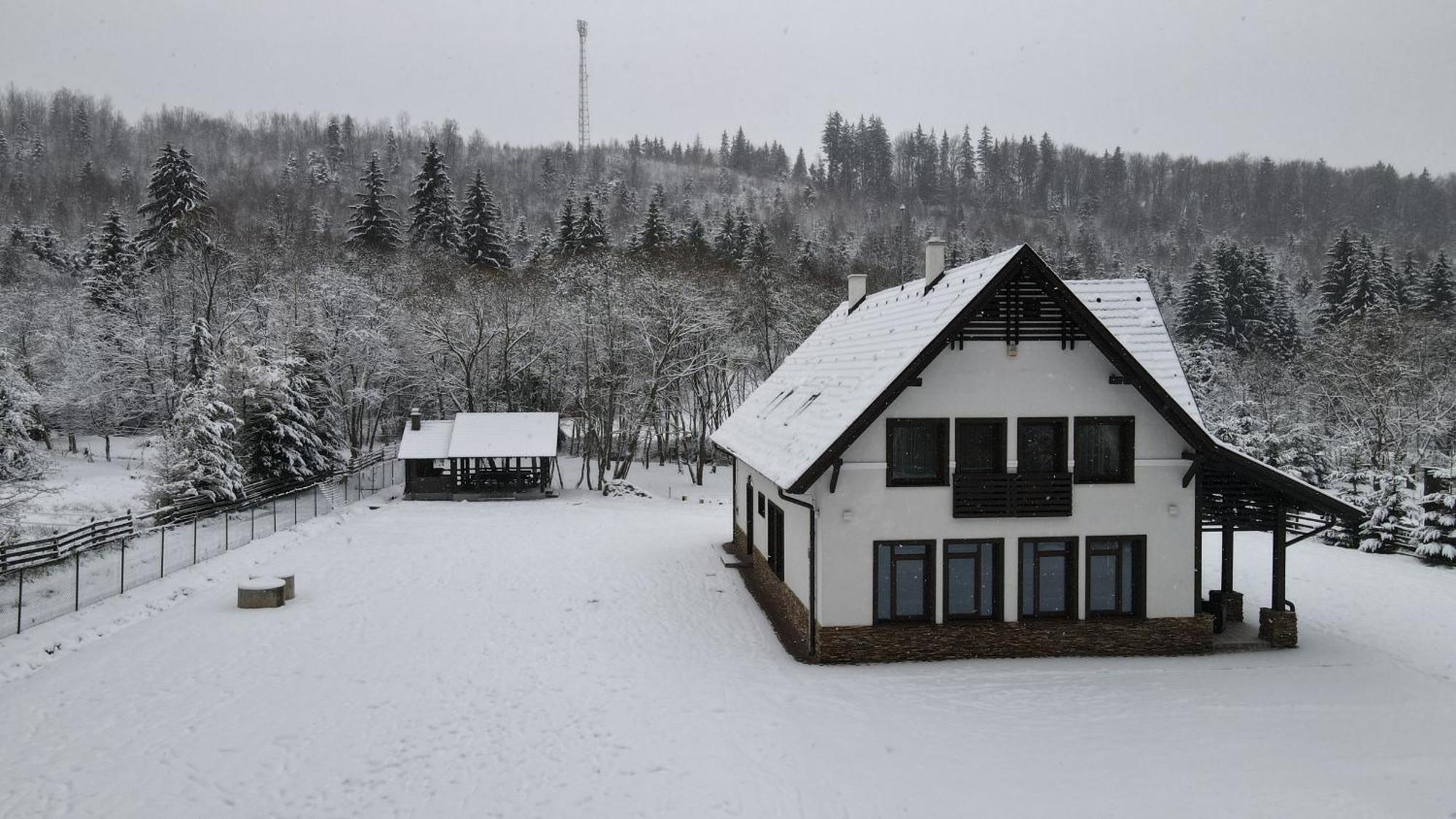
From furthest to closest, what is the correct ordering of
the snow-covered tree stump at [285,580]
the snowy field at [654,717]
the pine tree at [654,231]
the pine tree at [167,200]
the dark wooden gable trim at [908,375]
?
the pine tree at [654,231]
the pine tree at [167,200]
the snow-covered tree stump at [285,580]
the dark wooden gable trim at [908,375]
the snowy field at [654,717]

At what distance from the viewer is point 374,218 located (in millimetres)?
49531

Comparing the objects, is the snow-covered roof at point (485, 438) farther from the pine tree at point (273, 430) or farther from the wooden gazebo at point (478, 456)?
the pine tree at point (273, 430)

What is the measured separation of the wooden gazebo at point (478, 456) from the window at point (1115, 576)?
78.2ft

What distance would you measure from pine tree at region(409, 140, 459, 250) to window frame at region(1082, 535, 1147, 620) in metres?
46.4

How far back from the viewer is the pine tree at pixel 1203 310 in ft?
180

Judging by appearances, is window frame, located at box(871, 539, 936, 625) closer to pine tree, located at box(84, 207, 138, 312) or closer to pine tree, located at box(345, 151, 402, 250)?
pine tree, located at box(345, 151, 402, 250)

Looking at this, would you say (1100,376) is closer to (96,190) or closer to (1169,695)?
(1169,695)

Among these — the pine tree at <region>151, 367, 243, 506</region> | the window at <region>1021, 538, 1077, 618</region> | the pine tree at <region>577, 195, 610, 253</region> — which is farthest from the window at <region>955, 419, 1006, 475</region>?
the pine tree at <region>577, 195, 610, 253</region>

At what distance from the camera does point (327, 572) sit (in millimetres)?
20312

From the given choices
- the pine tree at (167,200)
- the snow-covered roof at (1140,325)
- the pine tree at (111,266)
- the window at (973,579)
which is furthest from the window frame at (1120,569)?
the pine tree at (111,266)

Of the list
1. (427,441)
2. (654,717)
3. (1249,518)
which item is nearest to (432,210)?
(427,441)

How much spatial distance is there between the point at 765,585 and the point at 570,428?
37180 mm

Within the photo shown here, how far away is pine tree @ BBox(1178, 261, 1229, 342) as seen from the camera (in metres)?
54.7

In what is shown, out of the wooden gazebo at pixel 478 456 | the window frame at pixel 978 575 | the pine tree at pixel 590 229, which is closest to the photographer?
the window frame at pixel 978 575
